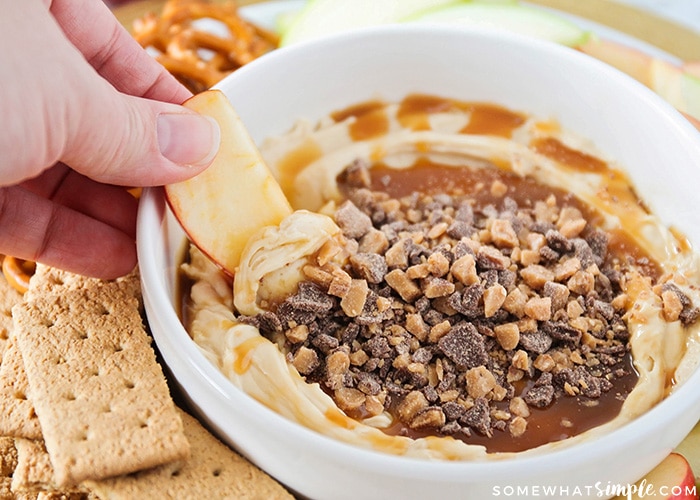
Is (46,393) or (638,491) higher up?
(638,491)

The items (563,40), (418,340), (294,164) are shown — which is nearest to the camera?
(418,340)

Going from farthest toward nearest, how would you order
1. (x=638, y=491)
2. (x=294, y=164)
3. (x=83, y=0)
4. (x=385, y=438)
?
(x=294, y=164), (x=83, y=0), (x=638, y=491), (x=385, y=438)

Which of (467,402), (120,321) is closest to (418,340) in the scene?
(467,402)

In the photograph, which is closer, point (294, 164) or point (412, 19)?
point (294, 164)

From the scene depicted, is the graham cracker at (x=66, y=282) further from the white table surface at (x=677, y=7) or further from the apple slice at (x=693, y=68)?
the white table surface at (x=677, y=7)

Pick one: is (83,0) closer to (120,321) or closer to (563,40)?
(120,321)

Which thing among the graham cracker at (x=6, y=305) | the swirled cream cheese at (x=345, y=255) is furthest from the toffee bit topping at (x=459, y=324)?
the graham cracker at (x=6, y=305)
